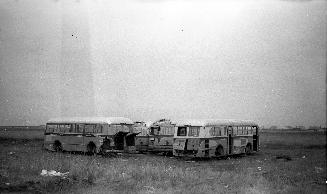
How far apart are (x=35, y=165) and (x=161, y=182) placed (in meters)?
5.94

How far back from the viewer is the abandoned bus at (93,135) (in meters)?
25.7

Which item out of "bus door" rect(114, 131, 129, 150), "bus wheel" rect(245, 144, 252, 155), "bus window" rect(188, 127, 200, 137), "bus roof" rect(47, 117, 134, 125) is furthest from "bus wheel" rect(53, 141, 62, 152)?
"bus wheel" rect(245, 144, 252, 155)

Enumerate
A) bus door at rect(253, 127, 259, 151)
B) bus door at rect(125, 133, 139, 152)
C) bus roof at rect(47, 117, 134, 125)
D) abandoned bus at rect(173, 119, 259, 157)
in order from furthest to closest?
bus door at rect(253, 127, 259, 151) < bus door at rect(125, 133, 139, 152) < bus roof at rect(47, 117, 134, 125) < abandoned bus at rect(173, 119, 259, 157)

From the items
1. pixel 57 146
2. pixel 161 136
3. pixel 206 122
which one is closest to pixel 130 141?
pixel 161 136

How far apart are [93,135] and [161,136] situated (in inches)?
220

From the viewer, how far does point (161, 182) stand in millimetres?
14164

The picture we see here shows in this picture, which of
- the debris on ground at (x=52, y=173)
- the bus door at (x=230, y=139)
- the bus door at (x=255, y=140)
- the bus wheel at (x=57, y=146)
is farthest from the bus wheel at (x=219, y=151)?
the debris on ground at (x=52, y=173)

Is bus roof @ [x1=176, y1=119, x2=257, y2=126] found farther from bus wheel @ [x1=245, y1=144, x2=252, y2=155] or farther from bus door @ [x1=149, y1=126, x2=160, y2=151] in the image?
bus door @ [x1=149, y1=126, x2=160, y2=151]

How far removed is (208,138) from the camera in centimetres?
2438

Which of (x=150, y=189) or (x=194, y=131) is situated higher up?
(x=194, y=131)

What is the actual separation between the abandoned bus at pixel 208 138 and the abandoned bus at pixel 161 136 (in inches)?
104

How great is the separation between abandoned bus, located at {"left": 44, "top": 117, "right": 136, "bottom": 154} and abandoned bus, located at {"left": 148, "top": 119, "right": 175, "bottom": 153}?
2246 millimetres

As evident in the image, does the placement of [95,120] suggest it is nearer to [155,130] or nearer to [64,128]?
[64,128]

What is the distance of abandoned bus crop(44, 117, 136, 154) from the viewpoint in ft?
84.3
